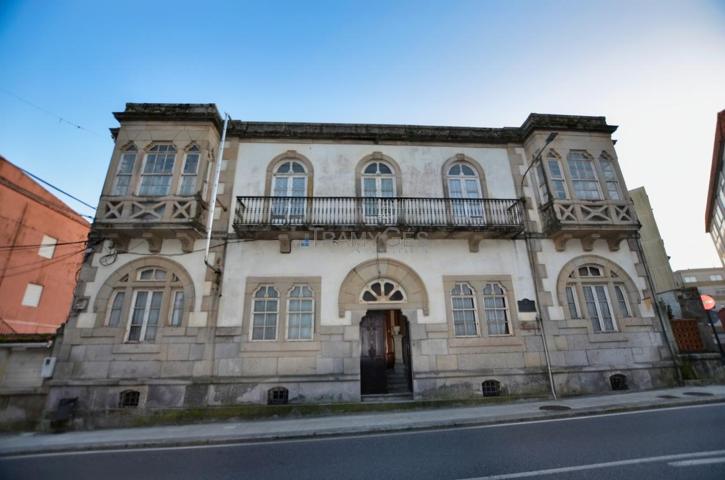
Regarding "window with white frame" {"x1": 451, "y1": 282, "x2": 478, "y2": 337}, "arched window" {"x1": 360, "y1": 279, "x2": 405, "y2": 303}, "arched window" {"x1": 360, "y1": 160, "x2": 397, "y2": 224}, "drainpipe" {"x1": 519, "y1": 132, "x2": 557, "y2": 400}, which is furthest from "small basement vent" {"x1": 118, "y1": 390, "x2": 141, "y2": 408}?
"drainpipe" {"x1": 519, "y1": 132, "x2": 557, "y2": 400}

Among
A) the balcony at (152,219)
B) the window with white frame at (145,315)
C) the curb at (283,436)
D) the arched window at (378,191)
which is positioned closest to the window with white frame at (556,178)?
the arched window at (378,191)

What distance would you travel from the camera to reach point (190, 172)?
37.8 ft

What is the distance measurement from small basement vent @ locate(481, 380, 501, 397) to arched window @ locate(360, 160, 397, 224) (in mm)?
6497

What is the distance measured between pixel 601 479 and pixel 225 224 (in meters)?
11.7

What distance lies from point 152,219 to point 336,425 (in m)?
9.01

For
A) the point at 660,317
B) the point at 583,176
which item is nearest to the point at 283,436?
the point at 660,317

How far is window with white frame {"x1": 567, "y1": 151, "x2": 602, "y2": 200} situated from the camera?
12352 mm

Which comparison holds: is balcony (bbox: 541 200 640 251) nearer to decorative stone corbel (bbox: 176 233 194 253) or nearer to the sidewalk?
the sidewalk

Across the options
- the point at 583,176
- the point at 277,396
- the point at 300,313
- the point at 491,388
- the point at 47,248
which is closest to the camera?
the point at 277,396

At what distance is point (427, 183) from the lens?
12641mm

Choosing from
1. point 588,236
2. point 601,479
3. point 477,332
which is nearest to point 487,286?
point 477,332

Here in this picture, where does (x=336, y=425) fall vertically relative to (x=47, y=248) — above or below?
below

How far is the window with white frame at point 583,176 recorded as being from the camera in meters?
12.4

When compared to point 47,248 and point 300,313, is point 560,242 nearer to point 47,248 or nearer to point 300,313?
point 300,313
